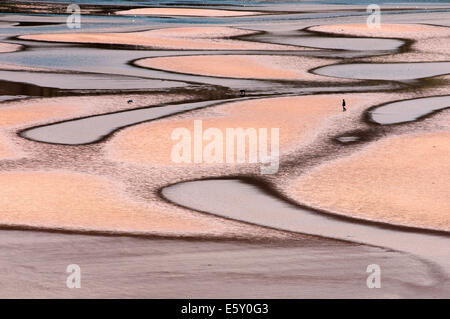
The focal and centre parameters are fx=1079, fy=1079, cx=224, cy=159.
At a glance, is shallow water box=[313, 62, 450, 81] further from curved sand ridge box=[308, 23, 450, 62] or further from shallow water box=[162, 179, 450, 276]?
shallow water box=[162, 179, 450, 276]

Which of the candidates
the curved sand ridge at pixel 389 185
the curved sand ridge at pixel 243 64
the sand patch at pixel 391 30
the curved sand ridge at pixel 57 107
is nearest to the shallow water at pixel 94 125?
the curved sand ridge at pixel 57 107

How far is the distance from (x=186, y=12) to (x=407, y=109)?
33648 millimetres

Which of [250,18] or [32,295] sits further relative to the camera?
[250,18]

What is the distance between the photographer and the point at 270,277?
1191 cm

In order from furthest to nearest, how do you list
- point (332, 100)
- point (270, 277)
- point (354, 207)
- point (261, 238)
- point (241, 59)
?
point (241, 59)
point (332, 100)
point (354, 207)
point (261, 238)
point (270, 277)

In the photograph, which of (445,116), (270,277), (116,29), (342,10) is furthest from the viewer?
(342,10)

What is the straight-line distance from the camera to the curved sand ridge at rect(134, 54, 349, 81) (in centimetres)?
2980

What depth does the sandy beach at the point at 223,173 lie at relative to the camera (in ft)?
39.8

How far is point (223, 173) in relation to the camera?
57.3ft

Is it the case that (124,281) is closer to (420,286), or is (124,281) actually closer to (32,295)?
(32,295)

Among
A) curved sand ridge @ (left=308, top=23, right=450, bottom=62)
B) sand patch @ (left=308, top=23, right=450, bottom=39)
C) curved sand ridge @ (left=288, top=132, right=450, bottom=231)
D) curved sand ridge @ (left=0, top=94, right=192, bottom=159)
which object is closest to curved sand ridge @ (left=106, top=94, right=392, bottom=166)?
curved sand ridge @ (left=288, top=132, right=450, bottom=231)

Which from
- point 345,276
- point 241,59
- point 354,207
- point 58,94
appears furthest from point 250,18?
point 345,276

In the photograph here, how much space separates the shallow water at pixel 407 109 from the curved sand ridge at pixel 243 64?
4.42 m

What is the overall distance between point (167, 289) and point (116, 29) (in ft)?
110
